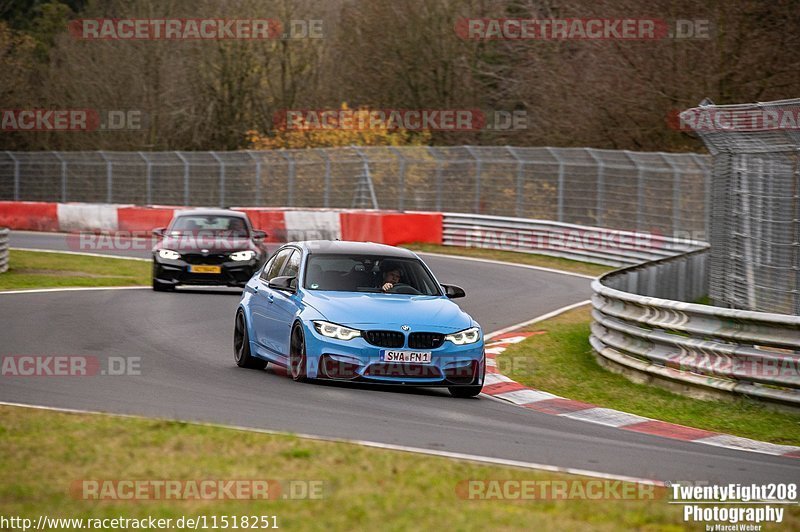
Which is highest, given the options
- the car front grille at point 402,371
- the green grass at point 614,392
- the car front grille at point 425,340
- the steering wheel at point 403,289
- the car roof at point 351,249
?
the car roof at point 351,249

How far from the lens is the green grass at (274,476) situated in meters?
6.34

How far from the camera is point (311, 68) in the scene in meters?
56.2

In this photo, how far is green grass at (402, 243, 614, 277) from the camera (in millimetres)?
30125

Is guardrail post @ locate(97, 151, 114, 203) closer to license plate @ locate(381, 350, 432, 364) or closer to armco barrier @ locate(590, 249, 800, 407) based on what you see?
armco barrier @ locate(590, 249, 800, 407)

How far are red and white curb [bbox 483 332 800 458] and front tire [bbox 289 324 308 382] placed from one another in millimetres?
1873

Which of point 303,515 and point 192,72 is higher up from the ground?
point 192,72

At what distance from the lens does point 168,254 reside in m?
22.5

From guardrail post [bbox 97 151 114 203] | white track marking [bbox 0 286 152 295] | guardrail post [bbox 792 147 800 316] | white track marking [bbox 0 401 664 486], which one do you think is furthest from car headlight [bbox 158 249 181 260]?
guardrail post [bbox 97 151 114 203]

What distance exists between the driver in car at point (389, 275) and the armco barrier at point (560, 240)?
14726 mm

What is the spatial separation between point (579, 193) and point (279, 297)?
20.5 metres

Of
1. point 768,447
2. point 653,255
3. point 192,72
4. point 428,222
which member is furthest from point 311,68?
point 768,447

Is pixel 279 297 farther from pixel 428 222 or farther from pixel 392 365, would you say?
pixel 428 222

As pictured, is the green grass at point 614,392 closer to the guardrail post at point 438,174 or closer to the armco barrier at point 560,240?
the armco barrier at point 560,240

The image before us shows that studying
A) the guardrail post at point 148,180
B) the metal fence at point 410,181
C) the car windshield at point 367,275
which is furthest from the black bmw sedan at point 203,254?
the guardrail post at point 148,180
